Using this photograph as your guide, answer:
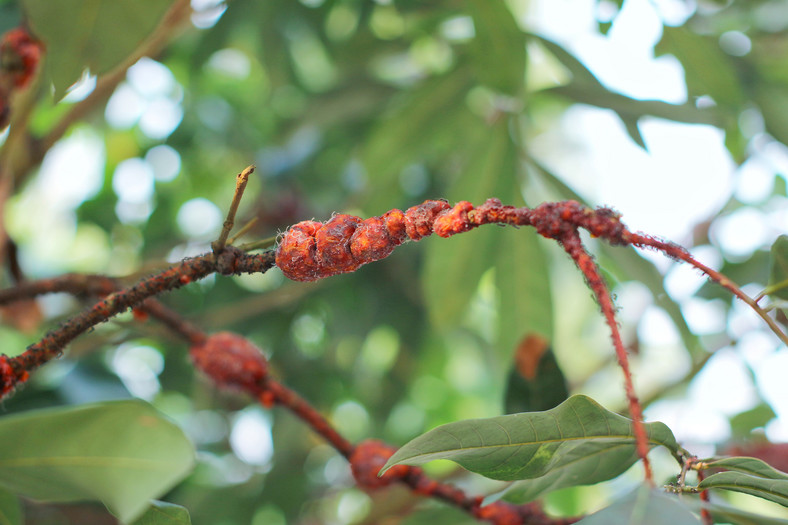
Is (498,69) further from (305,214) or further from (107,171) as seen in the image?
(107,171)

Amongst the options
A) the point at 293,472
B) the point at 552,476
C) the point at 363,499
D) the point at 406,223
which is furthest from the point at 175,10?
the point at 363,499

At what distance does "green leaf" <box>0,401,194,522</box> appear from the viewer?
366mm

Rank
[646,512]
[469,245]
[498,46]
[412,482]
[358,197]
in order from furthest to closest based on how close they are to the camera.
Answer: [358,197]
[469,245]
[498,46]
[412,482]
[646,512]

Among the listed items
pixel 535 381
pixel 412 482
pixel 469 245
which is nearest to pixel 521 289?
pixel 469 245

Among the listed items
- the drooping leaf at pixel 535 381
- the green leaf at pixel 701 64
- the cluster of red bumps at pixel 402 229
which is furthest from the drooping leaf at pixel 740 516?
the green leaf at pixel 701 64

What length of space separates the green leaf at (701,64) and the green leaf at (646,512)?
2.01 ft

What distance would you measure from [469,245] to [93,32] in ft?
1.63

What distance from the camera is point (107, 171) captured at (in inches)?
56.6

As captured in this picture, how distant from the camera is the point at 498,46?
730 mm

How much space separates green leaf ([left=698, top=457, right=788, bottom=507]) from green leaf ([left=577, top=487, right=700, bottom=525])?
89 mm

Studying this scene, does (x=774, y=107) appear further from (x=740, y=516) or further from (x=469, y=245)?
(x=740, y=516)

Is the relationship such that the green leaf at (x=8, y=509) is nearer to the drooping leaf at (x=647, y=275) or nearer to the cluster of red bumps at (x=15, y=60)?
the cluster of red bumps at (x=15, y=60)

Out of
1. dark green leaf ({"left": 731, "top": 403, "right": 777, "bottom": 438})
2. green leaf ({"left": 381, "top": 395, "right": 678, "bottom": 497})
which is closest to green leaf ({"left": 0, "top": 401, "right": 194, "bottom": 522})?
green leaf ({"left": 381, "top": 395, "right": 678, "bottom": 497})

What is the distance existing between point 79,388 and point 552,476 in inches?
22.9
